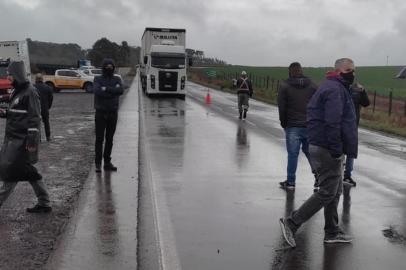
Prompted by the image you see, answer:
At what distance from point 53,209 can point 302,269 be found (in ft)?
10.9

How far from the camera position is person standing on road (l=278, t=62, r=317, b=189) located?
861 centimetres

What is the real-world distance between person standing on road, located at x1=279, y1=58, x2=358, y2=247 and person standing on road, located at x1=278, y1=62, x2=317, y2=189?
2.71m

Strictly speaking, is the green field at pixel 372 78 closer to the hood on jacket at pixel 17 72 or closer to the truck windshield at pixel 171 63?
the truck windshield at pixel 171 63

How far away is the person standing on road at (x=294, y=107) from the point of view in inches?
339

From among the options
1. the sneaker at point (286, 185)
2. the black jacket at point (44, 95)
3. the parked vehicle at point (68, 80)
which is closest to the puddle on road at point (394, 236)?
the sneaker at point (286, 185)

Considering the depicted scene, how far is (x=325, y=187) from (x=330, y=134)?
0.58m

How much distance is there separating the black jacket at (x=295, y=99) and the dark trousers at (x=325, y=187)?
2.69 metres

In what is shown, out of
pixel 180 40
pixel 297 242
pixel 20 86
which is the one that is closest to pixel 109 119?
pixel 20 86

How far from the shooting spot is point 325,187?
5.81 meters

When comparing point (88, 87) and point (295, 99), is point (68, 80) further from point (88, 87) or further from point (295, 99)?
point (295, 99)

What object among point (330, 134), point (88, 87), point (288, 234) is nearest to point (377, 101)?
point (88, 87)

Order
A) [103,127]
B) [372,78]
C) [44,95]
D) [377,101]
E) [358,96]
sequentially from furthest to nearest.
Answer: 1. [372,78]
2. [377,101]
3. [44,95]
4. [103,127]
5. [358,96]

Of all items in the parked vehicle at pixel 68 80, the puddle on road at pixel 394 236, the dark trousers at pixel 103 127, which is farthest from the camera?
the parked vehicle at pixel 68 80

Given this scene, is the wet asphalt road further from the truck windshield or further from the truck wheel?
the truck wheel
